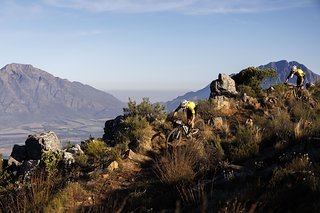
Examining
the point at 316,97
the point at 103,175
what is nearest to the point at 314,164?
the point at 103,175

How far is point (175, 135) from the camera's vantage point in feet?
50.9

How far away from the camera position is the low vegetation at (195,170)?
7.73m

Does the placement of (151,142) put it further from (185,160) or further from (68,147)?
(185,160)

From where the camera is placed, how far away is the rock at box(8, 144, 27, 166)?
58.2 ft

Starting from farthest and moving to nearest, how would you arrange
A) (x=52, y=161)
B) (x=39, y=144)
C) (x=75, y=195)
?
(x=39, y=144), (x=52, y=161), (x=75, y=195)

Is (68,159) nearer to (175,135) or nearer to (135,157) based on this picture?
(135,157)

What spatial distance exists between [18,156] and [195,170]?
397 inches

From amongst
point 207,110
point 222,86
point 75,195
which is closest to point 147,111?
point 207,110

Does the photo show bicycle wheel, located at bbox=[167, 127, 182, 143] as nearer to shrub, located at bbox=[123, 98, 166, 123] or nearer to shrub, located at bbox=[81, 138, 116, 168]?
shrub, located at bbox=[81, 138, 116, 168]

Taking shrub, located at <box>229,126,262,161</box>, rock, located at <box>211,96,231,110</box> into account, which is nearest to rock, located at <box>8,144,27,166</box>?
shrub, located at <box>229,126,262,161</box>

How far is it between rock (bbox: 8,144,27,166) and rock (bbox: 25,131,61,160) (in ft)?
1.09

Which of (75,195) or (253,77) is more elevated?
(253,77)

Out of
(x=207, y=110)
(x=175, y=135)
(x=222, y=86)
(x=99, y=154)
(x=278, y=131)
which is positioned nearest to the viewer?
(x=278, y=131)

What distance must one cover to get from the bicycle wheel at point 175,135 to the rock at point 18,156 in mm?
7057
